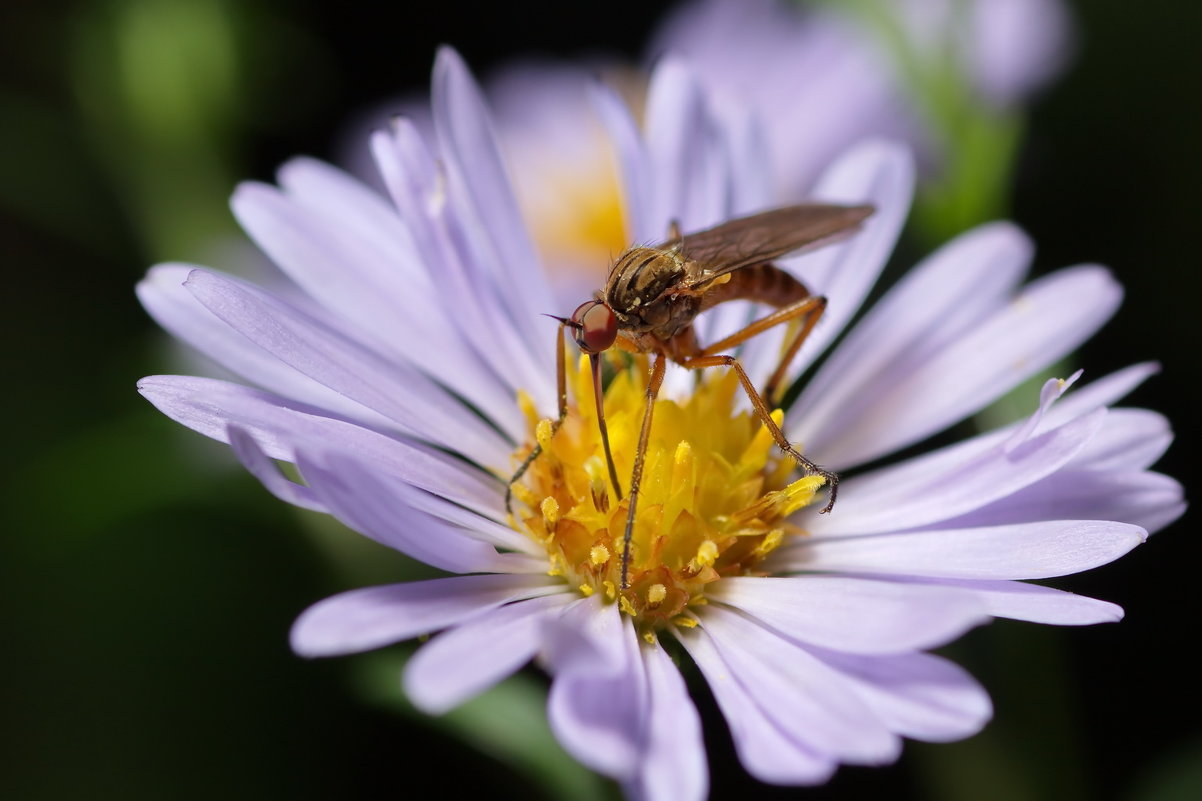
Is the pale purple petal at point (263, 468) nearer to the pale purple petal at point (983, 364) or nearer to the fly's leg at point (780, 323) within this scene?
the fly's leg at point (780, 323)

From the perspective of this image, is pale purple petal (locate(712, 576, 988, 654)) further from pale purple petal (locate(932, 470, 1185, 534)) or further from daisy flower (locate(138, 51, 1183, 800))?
pale purple petal (locate(932, 470, 1185, 534))

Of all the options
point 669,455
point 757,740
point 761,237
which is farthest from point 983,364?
point 757,740

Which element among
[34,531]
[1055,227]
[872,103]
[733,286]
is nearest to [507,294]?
[733,286]

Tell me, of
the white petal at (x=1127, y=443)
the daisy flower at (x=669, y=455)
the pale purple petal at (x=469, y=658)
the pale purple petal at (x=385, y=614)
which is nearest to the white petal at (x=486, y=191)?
the daisy flower at (x=669, y=455)

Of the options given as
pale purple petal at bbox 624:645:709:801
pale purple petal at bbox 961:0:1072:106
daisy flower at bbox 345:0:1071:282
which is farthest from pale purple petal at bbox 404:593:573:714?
pale purple petal at bbox 961:0:1072:106

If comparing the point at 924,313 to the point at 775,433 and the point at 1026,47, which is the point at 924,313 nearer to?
the point at 775,433
